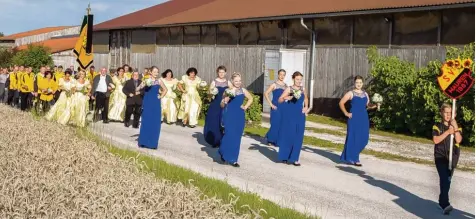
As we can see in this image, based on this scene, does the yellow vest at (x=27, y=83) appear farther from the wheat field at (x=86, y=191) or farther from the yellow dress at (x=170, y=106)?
the wheat field at (x=86, y=191)

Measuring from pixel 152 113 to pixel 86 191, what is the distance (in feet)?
30.3

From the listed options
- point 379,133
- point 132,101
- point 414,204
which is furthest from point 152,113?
point 379,133

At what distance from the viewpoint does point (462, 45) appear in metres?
21.2

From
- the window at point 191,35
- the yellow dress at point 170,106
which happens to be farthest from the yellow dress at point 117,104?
the window at point 191,35

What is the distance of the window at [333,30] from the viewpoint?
26062 mm

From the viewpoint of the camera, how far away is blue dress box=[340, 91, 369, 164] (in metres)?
13.6

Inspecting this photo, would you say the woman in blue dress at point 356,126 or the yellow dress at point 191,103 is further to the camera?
the yellow dress at point 191,103

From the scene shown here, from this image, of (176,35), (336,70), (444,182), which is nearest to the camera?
(444,182)

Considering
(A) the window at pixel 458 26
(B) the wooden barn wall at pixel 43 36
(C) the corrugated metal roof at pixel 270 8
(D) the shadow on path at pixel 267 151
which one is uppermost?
(B) the wooden barn wall at pixel 43 36

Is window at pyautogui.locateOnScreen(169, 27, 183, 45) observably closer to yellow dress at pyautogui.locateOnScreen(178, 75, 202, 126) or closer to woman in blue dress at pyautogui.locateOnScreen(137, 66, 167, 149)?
yellow dress at pyautogui.locateOnScreen(178, 75, 202, 126)

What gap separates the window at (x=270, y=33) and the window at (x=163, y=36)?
9.30m

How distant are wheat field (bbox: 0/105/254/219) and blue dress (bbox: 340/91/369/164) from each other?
5.95 m

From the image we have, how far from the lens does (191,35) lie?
36219 millimetres

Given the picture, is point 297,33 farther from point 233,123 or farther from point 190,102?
point 233,123
